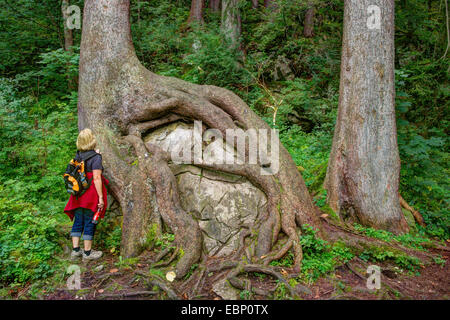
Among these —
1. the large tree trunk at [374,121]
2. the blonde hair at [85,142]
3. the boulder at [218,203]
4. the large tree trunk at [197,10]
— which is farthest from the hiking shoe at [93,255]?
the large tree trunk at [197,10]

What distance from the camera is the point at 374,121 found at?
5.31 metres

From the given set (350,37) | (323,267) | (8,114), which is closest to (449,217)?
(323,267)

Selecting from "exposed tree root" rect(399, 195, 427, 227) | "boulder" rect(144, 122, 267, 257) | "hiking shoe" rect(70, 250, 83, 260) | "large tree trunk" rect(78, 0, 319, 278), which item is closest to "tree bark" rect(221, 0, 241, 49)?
"large tree trunk" rect(78, 0, 319, 278)

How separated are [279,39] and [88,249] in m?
10.7

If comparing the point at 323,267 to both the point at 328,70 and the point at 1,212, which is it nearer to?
the point at 1,212

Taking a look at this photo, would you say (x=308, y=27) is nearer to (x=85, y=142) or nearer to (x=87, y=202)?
(x=85, y=142)

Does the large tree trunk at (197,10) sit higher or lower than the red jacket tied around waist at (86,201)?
higher

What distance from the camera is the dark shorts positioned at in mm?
4660

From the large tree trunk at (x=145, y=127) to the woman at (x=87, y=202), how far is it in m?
0.47

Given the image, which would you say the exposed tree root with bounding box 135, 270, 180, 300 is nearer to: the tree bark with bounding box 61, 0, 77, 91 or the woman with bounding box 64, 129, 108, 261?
the woman with bounding box 64, 129, 108, 261

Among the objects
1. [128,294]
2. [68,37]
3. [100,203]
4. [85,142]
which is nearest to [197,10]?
[68,37]

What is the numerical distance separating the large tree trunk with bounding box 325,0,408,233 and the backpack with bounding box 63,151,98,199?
14.9 ft

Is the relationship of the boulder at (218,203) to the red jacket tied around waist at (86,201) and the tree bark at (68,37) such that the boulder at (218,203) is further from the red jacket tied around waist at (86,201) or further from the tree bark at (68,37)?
the tree bark at (68,37)

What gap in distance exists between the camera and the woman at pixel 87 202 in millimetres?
4594
